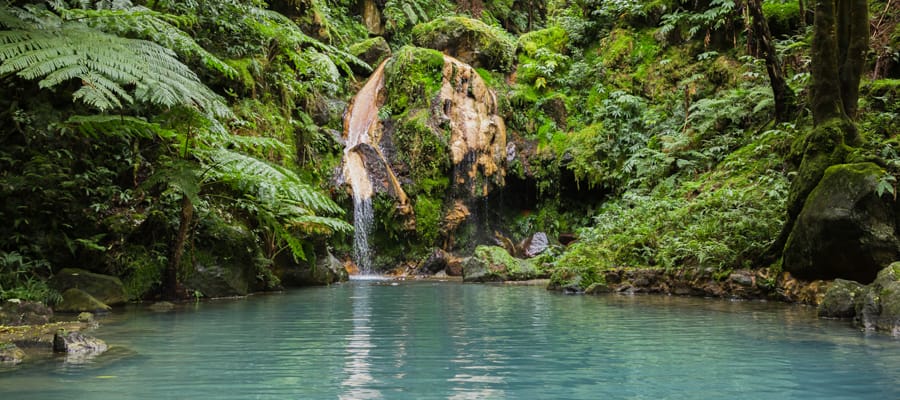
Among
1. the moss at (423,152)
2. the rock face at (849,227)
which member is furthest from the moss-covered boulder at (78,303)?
the moss at (423,152)

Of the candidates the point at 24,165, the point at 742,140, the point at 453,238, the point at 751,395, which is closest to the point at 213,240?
the point at 24,165

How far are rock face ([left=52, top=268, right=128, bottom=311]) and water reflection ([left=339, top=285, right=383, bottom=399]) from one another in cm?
288

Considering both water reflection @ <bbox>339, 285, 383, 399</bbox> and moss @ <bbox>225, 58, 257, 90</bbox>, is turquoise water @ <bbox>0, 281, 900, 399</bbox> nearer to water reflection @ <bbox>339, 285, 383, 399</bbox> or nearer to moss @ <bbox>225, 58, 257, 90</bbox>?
water reflection @ <bbox>339, 285, 383, 399</bbox>

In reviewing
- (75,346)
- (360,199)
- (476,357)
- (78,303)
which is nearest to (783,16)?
(360,199)

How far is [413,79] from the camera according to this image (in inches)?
705

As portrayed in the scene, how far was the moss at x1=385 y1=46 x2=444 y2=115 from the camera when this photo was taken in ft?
58.2

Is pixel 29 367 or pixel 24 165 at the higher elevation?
pixel 24 165

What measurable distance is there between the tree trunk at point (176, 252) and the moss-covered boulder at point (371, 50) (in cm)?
1366

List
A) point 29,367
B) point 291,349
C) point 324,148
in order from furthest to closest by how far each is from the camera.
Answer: point 324,148
point 291,349
point 29,367

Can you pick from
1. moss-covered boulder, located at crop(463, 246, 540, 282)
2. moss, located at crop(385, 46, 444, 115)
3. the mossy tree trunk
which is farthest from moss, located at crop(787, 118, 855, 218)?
moss, located at crop(385, 46, 444, 115)

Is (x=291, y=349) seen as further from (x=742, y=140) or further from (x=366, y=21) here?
(x=366, y=21)

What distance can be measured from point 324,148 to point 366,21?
29.5ft

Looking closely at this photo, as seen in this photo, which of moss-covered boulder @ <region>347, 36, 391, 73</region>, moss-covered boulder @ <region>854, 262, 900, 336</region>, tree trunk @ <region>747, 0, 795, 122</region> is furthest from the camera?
moss-covered boulder @ <region>347, 36, 391, 73</region>

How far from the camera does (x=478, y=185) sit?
1700cm
